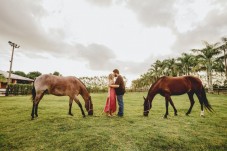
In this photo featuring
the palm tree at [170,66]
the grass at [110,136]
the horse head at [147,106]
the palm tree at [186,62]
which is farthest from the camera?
the palm tree at [170,66]

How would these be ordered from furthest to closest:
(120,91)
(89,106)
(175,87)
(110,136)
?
(175,87) → (89,106) → (120,91) → (110,136)

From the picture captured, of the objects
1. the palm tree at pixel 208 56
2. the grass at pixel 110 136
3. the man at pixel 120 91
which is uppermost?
the palm tree at pixel 208 56

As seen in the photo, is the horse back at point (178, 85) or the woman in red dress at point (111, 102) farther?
the horse back at point (178, 85)

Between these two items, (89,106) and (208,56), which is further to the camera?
(208,56)

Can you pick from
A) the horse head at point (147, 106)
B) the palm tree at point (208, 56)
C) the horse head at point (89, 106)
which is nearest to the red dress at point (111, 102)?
the horse head at point (89, 106)

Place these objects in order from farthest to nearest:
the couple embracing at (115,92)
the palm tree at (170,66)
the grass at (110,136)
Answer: the palm tree at (170,66) < the couple embracing at (115,92) < the grass at (110,136)

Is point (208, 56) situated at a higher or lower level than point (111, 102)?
higher

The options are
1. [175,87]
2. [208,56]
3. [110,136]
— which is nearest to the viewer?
[110,136]

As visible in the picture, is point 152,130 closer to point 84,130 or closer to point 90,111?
point 84,130

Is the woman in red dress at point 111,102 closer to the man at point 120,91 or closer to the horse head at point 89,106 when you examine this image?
the man at point 120,91

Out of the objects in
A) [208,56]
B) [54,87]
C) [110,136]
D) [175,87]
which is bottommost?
[110,136]

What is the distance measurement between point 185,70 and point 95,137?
176ft

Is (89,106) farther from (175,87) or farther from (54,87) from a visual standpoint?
(175,87)

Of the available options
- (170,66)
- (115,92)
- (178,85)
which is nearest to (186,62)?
(170,66)
